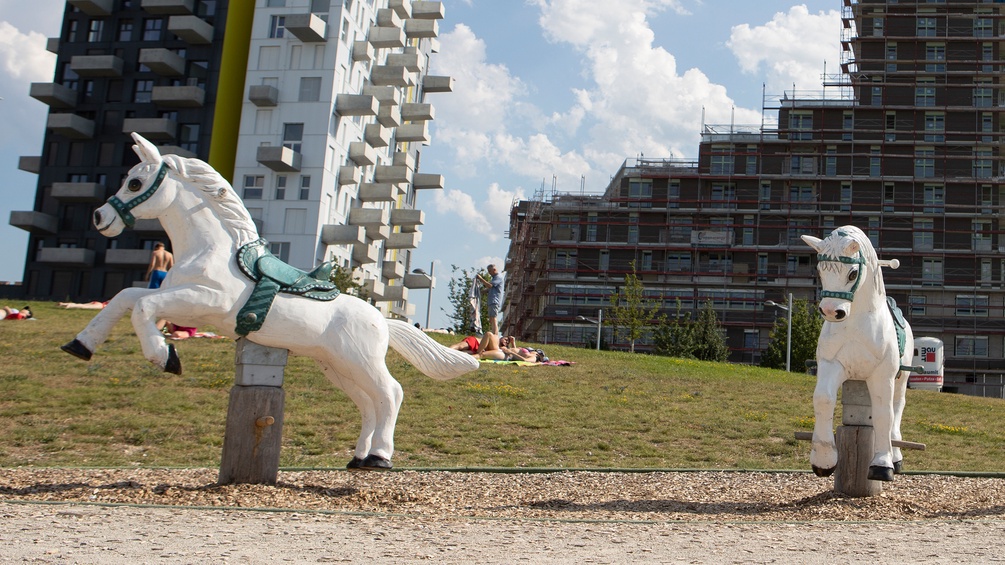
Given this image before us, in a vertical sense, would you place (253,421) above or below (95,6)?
below

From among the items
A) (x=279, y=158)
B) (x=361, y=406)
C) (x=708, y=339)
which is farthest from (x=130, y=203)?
(x=708, y=339)

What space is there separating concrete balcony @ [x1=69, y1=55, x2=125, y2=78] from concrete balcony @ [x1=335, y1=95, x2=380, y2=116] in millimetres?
16873

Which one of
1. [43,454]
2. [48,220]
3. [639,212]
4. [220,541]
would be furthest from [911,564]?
[639,212]

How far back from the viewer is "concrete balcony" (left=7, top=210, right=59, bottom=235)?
63438mm

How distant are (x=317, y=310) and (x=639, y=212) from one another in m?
69.3

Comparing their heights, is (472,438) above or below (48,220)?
below

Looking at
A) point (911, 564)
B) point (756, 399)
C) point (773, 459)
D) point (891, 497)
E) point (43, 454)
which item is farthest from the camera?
point (756, 399)

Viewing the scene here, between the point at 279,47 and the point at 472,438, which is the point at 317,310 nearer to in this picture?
the point at 472,438

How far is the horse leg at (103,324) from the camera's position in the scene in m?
8.91

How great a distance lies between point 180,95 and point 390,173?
12968 millimetres

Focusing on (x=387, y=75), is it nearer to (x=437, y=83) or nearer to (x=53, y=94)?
(x=437, y=83)

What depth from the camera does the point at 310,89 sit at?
57.3m

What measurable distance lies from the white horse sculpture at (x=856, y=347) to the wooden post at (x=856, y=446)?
0.12m

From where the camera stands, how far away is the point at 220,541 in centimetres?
721
